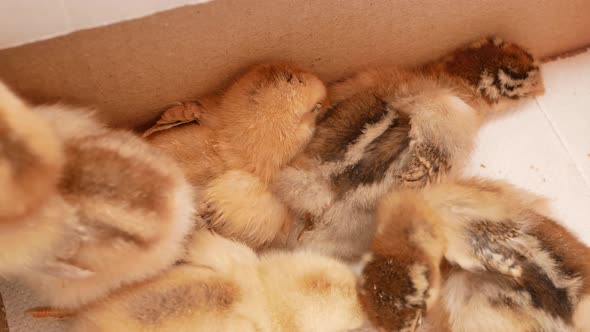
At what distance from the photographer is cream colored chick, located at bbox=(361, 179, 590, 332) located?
A: 133 cm

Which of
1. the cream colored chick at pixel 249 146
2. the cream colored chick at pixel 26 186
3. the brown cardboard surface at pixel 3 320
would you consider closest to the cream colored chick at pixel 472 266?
the cream colored chick at pixel 249 146

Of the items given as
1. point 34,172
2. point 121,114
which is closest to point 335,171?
point 121,114

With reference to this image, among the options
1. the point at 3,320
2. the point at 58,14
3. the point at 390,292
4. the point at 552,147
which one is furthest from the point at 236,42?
the point at 552,147

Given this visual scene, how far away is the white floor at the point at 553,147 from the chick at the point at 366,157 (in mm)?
315

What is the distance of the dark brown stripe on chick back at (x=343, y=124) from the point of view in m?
1.49

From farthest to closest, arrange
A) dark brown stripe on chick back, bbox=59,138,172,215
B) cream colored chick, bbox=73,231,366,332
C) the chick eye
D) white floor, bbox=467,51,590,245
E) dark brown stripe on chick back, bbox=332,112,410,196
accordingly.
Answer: white floor, bbox=467,51,590,245
the chick eye
dark brown stripe on chick back, bbox=332,112,410,196
cream colored chick, bbox=73,231,366,332
dark brown stripe on chick back, bbox=59,138,172,215

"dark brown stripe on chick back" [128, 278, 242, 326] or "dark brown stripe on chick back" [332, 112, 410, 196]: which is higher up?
"dark brown stripe on chick back" [332, 112, 410, 196]

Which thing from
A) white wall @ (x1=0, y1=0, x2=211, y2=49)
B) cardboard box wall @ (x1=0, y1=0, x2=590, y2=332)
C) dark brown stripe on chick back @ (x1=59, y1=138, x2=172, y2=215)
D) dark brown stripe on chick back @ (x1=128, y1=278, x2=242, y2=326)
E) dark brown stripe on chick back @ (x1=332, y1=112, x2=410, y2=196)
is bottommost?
dark brown stripe on chick back @ (x1=128, y1=278, x2=242, y2=326)

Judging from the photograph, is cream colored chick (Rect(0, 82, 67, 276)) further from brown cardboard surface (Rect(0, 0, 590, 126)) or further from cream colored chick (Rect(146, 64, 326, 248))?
cream colored chick (Rect(146, 64, 326, 248))

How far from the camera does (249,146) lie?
1.53 meters

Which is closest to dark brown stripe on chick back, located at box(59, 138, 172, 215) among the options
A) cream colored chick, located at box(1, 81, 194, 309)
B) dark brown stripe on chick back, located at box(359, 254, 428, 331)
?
cream colored chick, located at box(1, 81, 194, 309)

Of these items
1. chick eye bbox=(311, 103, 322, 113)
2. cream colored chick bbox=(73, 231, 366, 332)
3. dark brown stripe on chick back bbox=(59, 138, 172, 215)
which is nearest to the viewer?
dark brown stripe on chick back bbox=(59, 138, 172, 215)

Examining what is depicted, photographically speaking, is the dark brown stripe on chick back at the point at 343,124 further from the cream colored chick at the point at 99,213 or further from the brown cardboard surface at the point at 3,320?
the brown cardboard surface at the point at 3,320

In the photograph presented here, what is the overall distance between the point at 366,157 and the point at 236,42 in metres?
0.45
